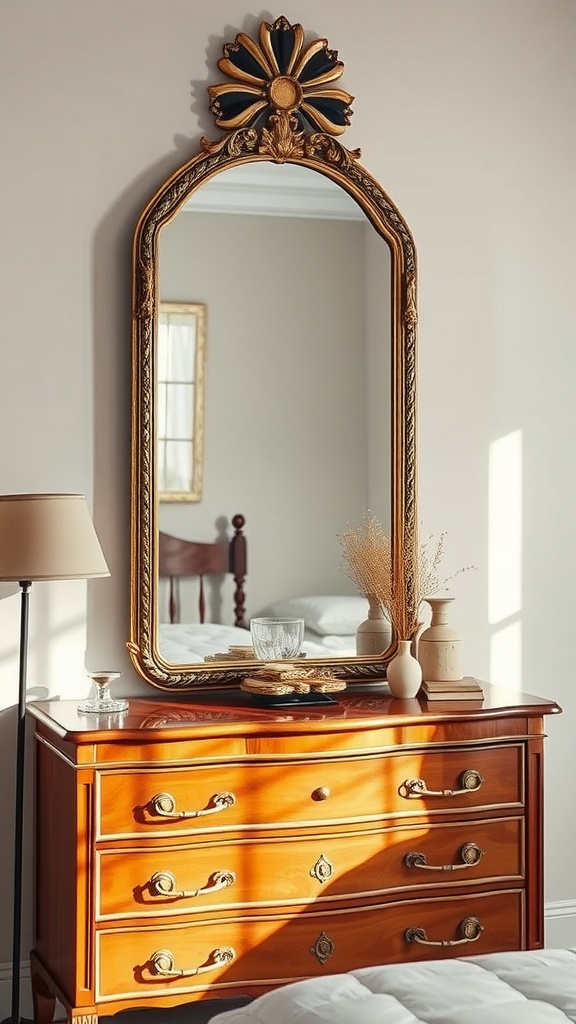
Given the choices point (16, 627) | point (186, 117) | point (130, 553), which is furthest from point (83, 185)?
point (16, 627)

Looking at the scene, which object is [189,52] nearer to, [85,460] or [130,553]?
[85,460]

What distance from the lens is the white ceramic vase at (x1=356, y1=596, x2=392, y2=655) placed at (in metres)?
3.28

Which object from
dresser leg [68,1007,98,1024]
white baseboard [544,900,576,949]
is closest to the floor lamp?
dresser leg [68,1007,98,1024]

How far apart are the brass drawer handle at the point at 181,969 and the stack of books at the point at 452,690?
826 millimetres

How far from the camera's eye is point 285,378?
3.22 meters

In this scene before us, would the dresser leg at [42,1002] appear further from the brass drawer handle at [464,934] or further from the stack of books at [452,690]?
the stack of books at [452,690]

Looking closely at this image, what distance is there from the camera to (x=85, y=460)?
309 centimetres

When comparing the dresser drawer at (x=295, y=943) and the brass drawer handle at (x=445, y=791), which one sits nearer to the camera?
the dresser drawer at (x=295, y=943)

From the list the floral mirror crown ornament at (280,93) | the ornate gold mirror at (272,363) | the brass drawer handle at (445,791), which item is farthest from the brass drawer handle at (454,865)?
the floral mirror crown ornament at (280,93)

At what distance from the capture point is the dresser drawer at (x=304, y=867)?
2643mm

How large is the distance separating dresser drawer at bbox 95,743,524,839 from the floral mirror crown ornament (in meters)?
1.64

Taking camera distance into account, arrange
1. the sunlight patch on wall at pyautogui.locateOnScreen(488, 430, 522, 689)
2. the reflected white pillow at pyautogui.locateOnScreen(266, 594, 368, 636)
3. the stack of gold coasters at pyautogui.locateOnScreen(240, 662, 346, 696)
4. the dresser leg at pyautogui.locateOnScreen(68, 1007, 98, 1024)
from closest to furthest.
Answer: the dresser leg at pyautogui.locateOnScreen(68, 1007, 98, 1024), the stack of gold coasters at pyautogui.locateOnScreen(240, 662, 346, 696), the reflected white pillow at pyautogui.locateOnScreen(266, 594, 368, 636), the sunlight patch on wall at pyautogui.locateOnScreen(488, 430, 522, 689)

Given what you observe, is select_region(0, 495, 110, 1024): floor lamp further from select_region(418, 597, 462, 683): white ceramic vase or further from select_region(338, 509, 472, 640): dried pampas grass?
select_region(418, 597, 462, 683): white ceramic vase

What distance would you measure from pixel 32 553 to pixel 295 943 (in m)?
1.10
